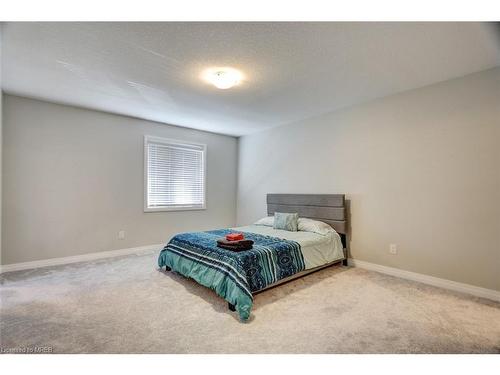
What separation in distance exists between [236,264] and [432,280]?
96.6 inches

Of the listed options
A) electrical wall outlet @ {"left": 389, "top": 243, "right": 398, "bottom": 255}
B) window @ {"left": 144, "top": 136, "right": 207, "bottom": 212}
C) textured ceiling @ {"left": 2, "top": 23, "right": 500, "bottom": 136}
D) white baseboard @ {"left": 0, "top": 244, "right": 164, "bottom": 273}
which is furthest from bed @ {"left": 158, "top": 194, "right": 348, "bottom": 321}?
textured ceiling @ {"left": 2, "top": 23, "right": 500, "bottom": 136}

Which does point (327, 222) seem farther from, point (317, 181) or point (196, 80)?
point (196, 80)

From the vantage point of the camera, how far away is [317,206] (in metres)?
4.18

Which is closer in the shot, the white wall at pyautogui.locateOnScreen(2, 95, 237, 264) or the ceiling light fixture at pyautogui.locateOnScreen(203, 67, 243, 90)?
the ceiling light fixture at pyautogui.locateOnScreen(203, 67, 243, 90)

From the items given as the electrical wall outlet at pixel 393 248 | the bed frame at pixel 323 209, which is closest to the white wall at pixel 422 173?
the electrical wall outlet at pixel 393 248

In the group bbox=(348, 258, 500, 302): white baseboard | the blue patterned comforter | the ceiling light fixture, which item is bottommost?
bbox=(348, 258, 500, 302): white baseboard

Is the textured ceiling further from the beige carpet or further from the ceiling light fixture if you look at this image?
the beige carpet

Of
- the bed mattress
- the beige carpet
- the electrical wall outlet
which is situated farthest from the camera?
the electrical wall outlet

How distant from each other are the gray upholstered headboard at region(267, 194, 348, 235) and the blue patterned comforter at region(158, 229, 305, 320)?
1076 millimetres

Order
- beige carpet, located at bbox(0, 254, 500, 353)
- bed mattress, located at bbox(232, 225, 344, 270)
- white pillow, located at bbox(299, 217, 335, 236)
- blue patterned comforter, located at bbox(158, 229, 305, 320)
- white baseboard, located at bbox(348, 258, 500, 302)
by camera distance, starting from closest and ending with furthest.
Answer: beige carpet, located at bbox(0, 254, 500, 353)
blue patterned comforter, located at bbox(158, 229, 305, 320)
white baseboard, located at bbox(348, 258, 500, 302)
bed mattress, located at bbox(232, 225, 344, 270)
white pillow, located at bbox(299, 217, 335, 236)

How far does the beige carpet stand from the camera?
187 cm

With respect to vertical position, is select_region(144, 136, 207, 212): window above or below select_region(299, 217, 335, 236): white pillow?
above

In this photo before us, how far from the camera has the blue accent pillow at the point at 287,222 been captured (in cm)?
393
